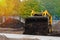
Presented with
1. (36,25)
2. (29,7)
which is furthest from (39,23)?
(29,7)

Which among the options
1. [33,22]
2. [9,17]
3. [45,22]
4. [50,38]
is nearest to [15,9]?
[9,17]

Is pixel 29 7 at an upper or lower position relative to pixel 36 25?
upper

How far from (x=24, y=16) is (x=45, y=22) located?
72 cm

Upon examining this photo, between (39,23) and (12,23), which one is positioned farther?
(12,23)

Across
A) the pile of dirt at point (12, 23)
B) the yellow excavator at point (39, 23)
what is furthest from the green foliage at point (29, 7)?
the pile of dirt at point (12, 23)

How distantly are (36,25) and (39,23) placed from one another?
0.12 meters

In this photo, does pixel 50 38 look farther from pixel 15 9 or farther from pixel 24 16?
pixel 15 9

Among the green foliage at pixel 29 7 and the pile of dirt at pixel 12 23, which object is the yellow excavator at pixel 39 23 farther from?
the pile of dirt at pixel 12 23

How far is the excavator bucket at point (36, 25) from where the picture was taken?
18.4 feet

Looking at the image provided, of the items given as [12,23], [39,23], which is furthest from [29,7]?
[12,23]

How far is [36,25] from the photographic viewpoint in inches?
224

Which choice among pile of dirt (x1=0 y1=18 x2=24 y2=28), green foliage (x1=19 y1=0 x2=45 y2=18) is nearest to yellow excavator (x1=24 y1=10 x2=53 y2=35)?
green foliage (x1=19 y1=0 x2=45 y2=18)

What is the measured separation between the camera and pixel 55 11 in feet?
17.8

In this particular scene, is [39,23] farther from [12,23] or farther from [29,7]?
[12,23]
